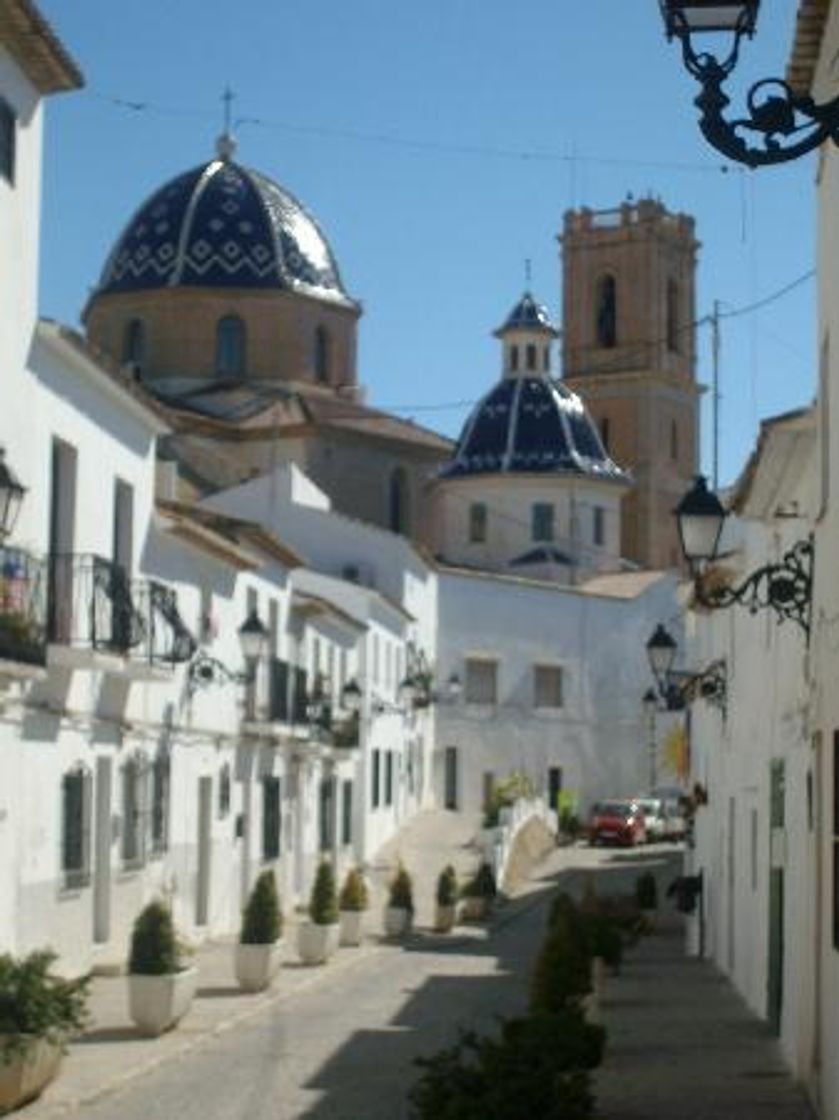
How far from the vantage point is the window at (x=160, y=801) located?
25562 millimetres

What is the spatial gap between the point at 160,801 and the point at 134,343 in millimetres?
36994

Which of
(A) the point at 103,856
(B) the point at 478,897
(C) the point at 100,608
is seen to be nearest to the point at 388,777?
(B) the point at 478,897

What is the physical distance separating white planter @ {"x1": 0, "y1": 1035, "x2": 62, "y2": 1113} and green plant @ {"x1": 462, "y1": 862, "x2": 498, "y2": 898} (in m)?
22.2

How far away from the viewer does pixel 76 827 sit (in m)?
22.0

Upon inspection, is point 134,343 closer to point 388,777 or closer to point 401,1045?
point 388,777

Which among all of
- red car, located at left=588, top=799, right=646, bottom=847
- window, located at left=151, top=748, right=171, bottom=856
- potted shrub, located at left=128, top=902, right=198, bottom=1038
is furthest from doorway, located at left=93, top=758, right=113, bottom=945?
red car, located at left=588, top=799, right=646, bottom=847

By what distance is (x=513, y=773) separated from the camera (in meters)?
62.4

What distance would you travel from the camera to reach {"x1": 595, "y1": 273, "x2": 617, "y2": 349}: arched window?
295 feet

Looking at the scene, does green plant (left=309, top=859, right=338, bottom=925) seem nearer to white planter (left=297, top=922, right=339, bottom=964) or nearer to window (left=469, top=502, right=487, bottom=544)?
white planter (left=297, top=922, right=339, bottom=964)

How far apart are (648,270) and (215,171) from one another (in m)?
29.5

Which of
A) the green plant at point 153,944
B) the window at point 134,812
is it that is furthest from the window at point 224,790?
the green plant at point 153,944

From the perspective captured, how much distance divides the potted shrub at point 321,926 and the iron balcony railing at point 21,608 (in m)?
7.88

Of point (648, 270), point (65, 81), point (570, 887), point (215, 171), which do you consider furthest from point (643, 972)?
point (648, 270)

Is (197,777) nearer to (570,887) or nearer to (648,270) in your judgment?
(570,887)
